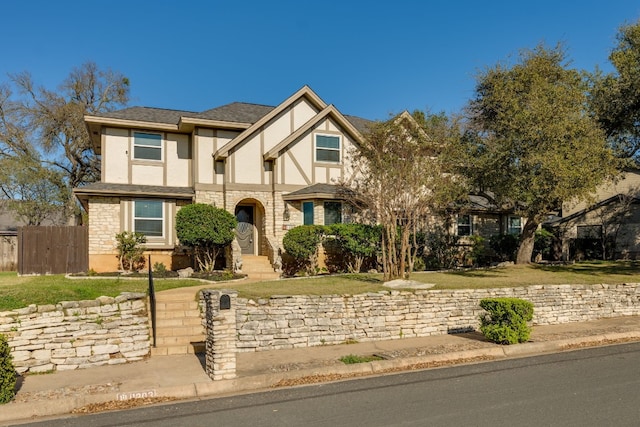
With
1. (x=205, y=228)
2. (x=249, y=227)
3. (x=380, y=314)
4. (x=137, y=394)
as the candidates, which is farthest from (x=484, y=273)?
(x=137, y=394)

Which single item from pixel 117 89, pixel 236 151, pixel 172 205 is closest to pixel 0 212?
pixel 117 89

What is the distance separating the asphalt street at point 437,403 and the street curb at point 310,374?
0.38m

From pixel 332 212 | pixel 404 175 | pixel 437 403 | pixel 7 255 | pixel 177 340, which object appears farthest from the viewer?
pixel 7 255

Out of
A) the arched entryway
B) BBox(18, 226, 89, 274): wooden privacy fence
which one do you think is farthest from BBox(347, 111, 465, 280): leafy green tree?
BBox(18, 226, 89, 274): wooden privacy fence

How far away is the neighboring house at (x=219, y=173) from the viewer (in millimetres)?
19531

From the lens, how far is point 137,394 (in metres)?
7.32

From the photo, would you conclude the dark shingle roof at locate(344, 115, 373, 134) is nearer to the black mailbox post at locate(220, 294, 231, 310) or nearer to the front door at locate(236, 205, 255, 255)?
the front door at locate(236, 205, 255, 255)

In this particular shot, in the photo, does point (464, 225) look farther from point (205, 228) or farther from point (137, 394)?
point (137, 394)

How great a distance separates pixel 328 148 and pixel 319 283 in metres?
8.39

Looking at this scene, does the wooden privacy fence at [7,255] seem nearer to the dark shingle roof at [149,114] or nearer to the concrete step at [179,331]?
the dark shingle roof at [149,114]

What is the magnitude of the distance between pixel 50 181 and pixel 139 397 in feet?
85.4

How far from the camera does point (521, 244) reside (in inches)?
838

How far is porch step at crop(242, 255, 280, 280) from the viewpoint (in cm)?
1780

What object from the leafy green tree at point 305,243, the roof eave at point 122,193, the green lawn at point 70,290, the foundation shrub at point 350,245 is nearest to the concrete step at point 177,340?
the green lawn at point 70,290
